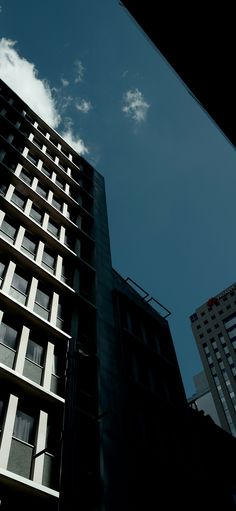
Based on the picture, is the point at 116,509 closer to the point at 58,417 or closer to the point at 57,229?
the point at 58,417

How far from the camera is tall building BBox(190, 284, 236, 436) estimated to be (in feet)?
299

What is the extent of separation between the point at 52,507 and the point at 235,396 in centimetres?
8482

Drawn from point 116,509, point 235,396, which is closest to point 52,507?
point 116,509

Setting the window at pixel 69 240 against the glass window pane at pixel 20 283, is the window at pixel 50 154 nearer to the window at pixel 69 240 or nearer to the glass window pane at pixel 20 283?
the window at pixel 69 240

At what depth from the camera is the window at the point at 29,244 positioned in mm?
22359

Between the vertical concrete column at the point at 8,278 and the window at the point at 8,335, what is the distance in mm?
1599

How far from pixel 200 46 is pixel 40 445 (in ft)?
46.2

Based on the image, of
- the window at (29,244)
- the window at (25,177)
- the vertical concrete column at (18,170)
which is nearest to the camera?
the window at (29,244)

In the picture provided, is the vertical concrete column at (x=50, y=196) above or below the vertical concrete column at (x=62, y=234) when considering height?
above

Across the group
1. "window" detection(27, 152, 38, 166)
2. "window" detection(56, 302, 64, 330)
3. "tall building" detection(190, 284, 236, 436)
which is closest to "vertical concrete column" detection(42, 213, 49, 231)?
"window" detection(56, 302, 64, 330)

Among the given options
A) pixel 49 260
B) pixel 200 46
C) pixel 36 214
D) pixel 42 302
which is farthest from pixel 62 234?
pixel 200 46

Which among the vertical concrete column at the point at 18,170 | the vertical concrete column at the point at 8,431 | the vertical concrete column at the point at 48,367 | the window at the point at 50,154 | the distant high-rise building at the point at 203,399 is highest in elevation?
the distant high-rise building at the point at 203,399

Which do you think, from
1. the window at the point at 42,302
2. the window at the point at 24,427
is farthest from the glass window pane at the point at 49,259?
the window at the point at 24,427

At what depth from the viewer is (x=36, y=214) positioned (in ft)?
85.0
